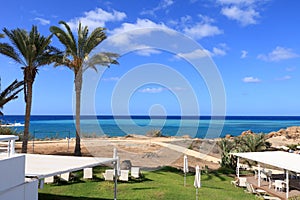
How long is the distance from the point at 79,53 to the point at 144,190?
1063 centimetres

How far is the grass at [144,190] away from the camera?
44.9 ft

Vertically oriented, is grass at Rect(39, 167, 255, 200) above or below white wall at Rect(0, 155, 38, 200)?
below

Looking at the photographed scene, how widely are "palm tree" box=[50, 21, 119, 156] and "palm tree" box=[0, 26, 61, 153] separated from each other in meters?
1.11

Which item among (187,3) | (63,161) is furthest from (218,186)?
(187,3)

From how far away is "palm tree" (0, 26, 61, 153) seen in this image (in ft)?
62.6

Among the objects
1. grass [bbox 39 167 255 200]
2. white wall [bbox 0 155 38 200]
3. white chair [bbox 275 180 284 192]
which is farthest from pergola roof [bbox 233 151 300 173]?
white wall [bbox 0 155 38 200]

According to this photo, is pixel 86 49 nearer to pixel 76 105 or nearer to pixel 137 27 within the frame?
pixel 76 105

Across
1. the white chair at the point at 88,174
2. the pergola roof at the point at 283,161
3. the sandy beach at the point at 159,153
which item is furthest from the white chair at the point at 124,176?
the pergola roof at the point at 283,161

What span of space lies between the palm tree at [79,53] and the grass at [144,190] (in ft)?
18.6

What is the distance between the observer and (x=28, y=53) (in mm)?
18969

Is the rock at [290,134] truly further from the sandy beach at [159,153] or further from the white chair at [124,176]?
the white chair at [124,176]

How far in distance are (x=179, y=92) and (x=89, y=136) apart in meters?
24.8

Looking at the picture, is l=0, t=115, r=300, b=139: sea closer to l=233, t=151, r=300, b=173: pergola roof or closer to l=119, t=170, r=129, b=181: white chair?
l=119, t=170, r=129, b=181: white chair

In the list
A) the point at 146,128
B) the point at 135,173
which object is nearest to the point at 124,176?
the point at 135,173
